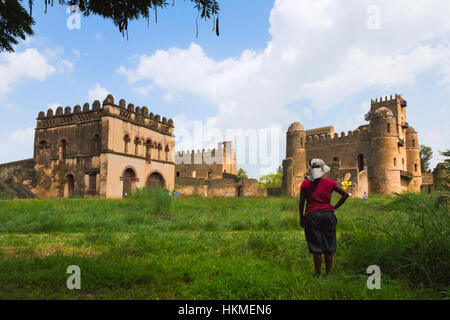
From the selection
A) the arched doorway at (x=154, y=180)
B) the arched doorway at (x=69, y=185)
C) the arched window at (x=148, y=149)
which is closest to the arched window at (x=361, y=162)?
the arched doorway at (x=154, y=180)

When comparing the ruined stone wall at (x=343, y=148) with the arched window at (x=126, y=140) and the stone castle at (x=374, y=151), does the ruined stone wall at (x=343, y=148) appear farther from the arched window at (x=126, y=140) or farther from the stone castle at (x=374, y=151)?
the arched window at (x=126, y=140)

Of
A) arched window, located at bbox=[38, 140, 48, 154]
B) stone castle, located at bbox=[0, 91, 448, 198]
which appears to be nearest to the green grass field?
stone castle, located at bbox=[0, 91, 448, 198]

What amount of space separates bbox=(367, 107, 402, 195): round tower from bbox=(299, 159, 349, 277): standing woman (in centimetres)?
3318

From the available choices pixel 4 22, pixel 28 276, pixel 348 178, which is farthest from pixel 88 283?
pixel 348 178

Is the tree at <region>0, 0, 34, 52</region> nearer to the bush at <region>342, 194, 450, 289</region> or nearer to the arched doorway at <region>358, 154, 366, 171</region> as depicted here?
the bush at <region>342, 194, 450, 289</region>

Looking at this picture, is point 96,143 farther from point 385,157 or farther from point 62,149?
point 385,157

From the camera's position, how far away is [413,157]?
38688 mm

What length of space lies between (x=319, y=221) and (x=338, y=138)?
38.2 metres

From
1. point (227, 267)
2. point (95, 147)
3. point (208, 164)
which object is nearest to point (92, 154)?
point (95, 147)

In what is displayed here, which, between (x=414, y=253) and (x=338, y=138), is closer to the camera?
(x=414, y=253)

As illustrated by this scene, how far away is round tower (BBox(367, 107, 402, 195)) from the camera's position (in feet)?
108
